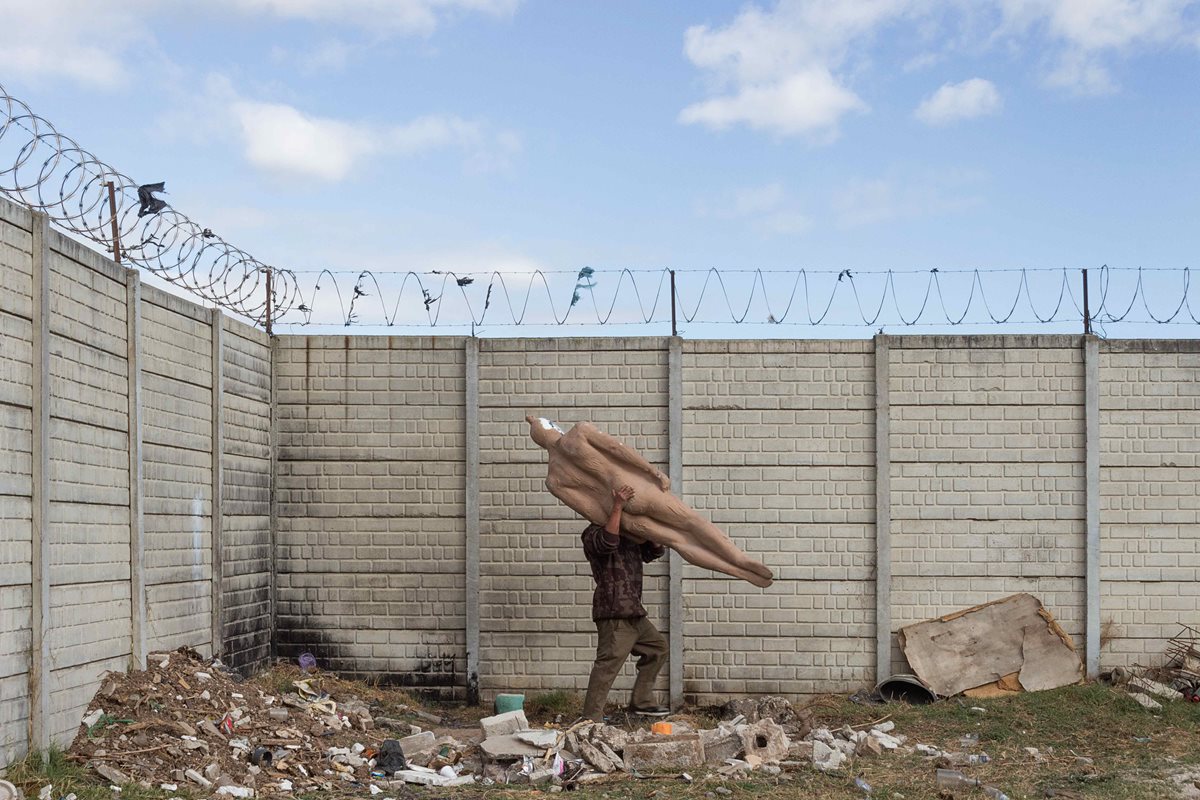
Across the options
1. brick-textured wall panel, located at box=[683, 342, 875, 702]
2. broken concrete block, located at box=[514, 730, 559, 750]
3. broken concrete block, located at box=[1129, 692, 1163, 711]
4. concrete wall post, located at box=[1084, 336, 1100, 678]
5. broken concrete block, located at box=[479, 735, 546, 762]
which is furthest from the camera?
brick-textured wall panel, located at box=[683, 342, 875, 702]

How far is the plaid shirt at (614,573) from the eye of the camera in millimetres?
9734

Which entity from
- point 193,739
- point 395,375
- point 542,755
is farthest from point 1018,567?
point 193,739

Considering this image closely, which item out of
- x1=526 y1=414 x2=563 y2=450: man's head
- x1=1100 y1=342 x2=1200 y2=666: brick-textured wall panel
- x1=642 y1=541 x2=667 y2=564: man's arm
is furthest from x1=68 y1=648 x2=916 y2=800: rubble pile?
x1=1100 y1=342 x2=1200 y2=666: brick-textured wall panel

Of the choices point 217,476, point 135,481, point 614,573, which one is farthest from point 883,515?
point 135,481

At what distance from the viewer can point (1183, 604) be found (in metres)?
10.9

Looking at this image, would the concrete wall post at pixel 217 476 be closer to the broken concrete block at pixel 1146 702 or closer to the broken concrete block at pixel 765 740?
the broken concrete block at pixel 765 740

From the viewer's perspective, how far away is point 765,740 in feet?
28.4

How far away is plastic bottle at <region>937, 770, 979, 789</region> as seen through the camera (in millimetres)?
7703

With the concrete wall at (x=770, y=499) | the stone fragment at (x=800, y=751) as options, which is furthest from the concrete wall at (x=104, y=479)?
the stone fragment at (x=800, y=751)

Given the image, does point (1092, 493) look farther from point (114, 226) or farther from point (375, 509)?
point (114, 226)

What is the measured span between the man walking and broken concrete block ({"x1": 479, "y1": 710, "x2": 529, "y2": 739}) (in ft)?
3.22

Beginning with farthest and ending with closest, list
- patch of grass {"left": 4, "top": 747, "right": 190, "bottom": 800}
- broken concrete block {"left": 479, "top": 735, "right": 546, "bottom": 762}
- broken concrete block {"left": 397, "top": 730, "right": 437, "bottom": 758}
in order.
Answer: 1. broken concrete block {"left": 397, "top": 730, "right": 437, "bottom": 758}
2. broken concrete block {"left": 479, "top": 735, "right": 546, "bottom": 762}
3. patch of grass {"left": 4, "top": 747, "right": 190, "bottom": 800}

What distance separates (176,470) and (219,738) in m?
2.14

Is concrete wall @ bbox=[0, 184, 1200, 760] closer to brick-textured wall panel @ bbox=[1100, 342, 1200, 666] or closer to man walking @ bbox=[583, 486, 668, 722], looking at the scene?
brick-textured wall panel @ bbox=[1100, 342, 1200, 666]
